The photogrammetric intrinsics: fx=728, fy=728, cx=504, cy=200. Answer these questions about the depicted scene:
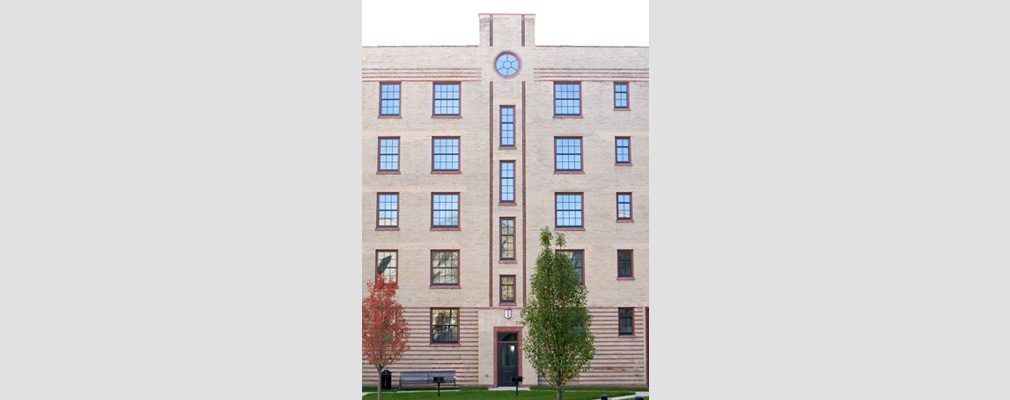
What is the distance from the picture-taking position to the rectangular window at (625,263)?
1272 inches

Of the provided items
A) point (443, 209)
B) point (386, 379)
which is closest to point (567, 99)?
point (443, 209)

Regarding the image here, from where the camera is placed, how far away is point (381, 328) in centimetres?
2798

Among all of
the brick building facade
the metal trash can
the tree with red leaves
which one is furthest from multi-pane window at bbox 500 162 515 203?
the metal trash can

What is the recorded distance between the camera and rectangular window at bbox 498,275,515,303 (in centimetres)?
3203

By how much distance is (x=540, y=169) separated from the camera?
32.4 metres

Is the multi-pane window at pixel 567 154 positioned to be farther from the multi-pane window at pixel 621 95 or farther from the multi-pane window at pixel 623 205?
the multi-pane window at pixel 621 95

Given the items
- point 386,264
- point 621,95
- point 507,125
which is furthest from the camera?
point 621,95

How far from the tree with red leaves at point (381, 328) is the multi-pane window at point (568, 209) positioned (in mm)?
8126

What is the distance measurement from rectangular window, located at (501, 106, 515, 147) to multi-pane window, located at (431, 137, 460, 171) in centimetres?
206

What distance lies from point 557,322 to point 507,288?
388 inches

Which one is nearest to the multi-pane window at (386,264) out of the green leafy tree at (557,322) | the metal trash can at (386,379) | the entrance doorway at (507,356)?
the metal trash can at (386,379)

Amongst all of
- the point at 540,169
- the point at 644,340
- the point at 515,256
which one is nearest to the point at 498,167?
the point at 540,169

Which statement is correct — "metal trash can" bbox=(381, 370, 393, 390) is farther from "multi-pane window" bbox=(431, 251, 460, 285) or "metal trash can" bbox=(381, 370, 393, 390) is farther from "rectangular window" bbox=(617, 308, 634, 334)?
"rectangular window" bbox=(617, 308, 634, 334)

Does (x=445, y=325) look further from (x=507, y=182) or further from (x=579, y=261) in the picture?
(x=507, y=182)
